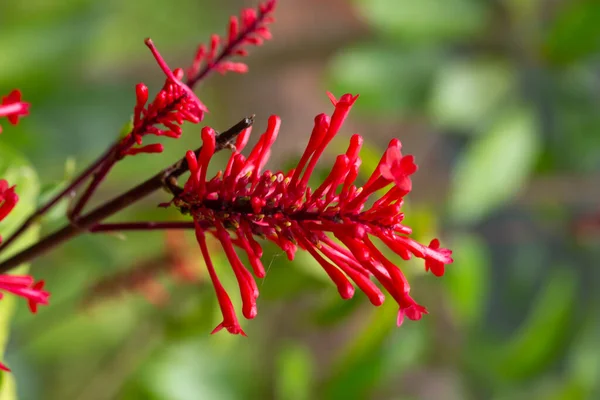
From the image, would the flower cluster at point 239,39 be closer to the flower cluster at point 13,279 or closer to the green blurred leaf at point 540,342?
the flower cluster at point 13,279

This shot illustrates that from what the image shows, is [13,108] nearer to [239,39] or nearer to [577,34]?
[239,39]

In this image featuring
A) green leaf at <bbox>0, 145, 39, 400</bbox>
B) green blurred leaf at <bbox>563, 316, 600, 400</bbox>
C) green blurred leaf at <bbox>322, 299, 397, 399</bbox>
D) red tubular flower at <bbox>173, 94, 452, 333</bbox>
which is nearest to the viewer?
red tubular flower at <bbox>173, 94, 452, 333</bbox>

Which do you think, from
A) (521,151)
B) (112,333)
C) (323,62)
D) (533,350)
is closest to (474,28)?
(521,151)

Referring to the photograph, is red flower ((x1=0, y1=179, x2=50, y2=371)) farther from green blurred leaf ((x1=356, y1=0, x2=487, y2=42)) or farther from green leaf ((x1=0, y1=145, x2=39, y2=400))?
green blurred leaf ((x1=356, y1=0, x2=487, y2=42))

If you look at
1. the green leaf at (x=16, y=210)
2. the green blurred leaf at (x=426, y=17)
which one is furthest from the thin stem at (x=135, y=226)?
the green blurred leaf at (x=426, y=17)

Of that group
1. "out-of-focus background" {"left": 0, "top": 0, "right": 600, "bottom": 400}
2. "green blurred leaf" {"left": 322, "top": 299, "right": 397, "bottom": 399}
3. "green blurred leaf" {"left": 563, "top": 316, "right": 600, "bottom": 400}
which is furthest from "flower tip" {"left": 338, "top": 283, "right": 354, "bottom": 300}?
"green blurred leaf" {"left": 563, "top": 316, "right": 600, "bottom": 400}

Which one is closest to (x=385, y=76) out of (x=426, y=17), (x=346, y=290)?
(x=426, y=17)
